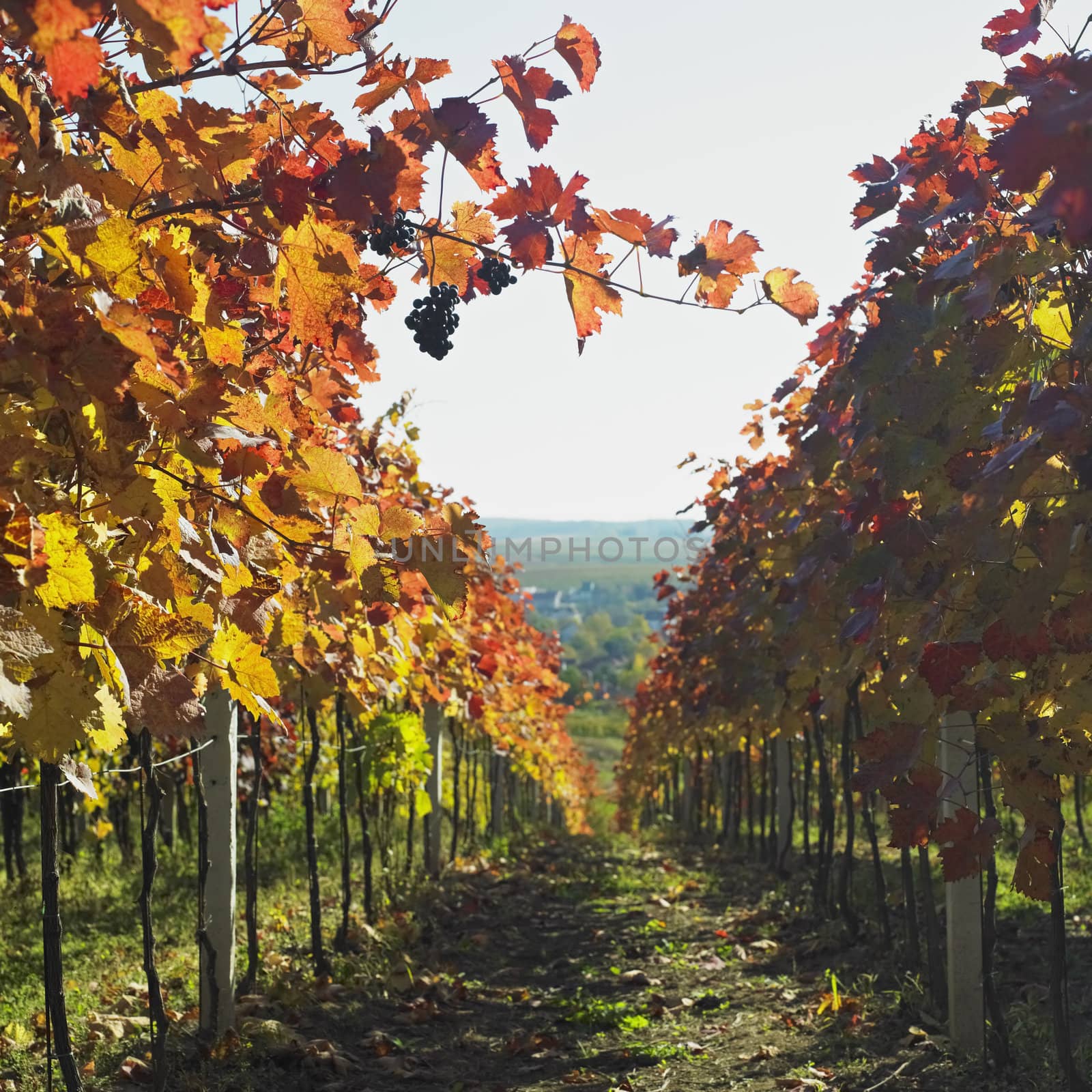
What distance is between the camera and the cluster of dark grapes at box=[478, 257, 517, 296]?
2740 millimetres

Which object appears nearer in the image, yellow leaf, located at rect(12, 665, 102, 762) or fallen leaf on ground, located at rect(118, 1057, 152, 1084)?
yellow leaf, located at rect(12, 665, 102, 762)

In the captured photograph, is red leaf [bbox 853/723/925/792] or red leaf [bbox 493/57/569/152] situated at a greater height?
red leaf [bbox 493/57/569/152]

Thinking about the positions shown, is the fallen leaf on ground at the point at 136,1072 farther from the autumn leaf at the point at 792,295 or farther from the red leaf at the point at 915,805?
the autumn leaf at the point at 792,295

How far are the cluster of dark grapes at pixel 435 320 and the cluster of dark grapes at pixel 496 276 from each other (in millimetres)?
88

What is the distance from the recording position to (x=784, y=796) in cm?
1177

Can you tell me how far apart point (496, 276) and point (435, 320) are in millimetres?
196

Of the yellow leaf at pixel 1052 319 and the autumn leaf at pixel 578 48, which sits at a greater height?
the autumn leaf at pixel 578 48

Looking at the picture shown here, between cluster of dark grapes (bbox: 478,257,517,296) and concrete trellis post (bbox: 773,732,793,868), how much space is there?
9.13 m

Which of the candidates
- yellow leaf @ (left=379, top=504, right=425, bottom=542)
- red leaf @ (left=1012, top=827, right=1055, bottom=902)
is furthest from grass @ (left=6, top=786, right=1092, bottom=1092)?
yellow leaf @ (left=379, top=504, right=425, bottom=542)

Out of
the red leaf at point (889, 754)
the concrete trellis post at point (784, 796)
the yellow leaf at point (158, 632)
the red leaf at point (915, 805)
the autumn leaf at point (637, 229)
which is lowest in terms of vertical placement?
the concrete trellis post at point (784, 796)

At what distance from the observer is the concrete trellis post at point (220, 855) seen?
4680 millimetres

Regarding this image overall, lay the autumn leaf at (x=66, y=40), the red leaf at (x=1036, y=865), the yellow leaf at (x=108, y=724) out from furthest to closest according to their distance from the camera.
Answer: the red leaf at (x=1036, y=865) → the yellow leaf at (x=108, y=724) → the autumn leaf at (x=66, y=40)

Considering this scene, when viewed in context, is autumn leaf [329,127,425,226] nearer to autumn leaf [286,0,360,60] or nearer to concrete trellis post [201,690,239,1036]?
autumn leaf [286,0,360,60]

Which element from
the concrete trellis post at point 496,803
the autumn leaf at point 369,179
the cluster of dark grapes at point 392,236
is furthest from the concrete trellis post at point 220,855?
the concrete trellis post at point 496,803
